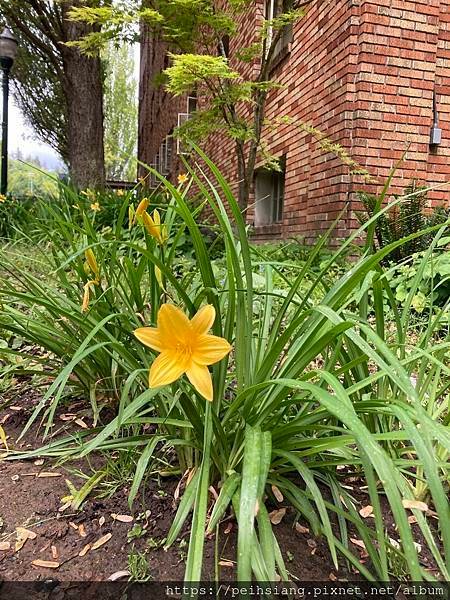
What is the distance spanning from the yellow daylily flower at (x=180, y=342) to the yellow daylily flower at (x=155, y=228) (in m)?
0.29

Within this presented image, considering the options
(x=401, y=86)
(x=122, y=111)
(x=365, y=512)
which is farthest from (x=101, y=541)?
(x=122, y=111)

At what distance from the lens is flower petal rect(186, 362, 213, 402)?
75 cm

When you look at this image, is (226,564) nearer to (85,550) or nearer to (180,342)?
(85,550)

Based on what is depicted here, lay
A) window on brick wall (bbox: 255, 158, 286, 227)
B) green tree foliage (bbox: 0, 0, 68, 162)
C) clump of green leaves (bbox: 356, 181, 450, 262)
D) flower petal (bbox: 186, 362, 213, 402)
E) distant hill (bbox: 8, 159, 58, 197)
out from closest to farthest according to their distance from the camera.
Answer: flower petal (bbox: 186, 362, 213, 402) < distant hill (bbox: 8, 159, 58, 197) < clump of green leaves (bbox: 356, 181, 450, 262) < window on brick wall (bbox: 255, 158, 286, 227) < green tree foliage (bbox: 0, 0, 68, 162)

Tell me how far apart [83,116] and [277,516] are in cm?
636

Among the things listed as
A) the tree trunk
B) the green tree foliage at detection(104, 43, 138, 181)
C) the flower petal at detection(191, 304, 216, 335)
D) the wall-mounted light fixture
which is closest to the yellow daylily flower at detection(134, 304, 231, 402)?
the flower petal at detection(191, 304, 216, 335)

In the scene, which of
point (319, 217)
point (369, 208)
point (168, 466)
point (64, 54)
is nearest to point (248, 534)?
point (168, 466)

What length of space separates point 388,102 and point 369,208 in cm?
116

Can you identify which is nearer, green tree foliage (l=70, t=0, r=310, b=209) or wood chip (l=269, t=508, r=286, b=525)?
wood chip (l=269, t=508, r=286, b=525)

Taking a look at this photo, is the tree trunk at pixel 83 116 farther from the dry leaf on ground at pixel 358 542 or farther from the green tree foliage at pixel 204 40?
the dry leaf on ground at pixel 358 542

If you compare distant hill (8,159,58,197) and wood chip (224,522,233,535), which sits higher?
distant hill (8,159,58,197)

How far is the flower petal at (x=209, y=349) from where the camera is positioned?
79 centimetres

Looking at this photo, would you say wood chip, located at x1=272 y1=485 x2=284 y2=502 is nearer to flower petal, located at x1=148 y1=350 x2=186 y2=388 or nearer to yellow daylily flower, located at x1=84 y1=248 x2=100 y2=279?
flower petal, located at x1=148 y1=350 x2=186 y2=388

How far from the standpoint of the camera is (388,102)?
13.4 ft
